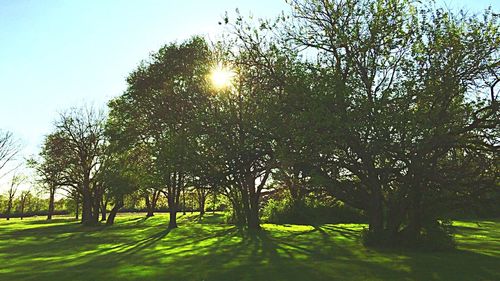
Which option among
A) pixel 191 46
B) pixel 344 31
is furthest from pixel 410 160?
pixel 191 46

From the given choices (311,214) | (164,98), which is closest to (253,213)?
(311,214)

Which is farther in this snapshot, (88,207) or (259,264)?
(88,207)

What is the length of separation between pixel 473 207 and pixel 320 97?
9.95 m

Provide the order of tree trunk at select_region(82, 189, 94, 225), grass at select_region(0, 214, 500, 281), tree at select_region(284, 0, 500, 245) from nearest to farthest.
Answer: grass at select_region(0, 214, 500, 281), tree at select_region(284, 0, 500, 245), tree trunk at select_region(82, 189, 94, 225)

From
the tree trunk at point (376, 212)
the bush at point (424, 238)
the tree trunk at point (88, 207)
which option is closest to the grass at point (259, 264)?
the bush at point (424, 238)

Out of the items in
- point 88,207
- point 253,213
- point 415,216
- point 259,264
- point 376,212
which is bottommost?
point 259,264

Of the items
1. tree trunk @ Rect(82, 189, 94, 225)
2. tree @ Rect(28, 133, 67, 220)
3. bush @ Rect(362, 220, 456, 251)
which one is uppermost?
tree @ Rect(28, 133, 67, 220)

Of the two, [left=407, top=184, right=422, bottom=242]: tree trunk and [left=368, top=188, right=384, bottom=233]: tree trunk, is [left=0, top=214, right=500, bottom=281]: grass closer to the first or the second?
[left=368, top=188, right=384, bottom=233]: tree trunk

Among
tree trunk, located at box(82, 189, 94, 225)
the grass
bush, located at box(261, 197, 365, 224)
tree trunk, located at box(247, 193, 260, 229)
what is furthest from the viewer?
tree trunk, located at box(82, 189, 94, 225)

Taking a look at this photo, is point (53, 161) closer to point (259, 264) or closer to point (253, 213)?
point (253, 213)

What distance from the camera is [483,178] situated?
2244 cm

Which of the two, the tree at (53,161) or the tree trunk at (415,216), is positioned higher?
the tree at (53,161)

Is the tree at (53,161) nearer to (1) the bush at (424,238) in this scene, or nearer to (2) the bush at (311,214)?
(2) the bush at (311,214)

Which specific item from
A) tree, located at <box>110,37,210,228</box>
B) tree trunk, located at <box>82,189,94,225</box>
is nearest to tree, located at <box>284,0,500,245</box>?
tree, located at <box>110,37,210,228</box>
